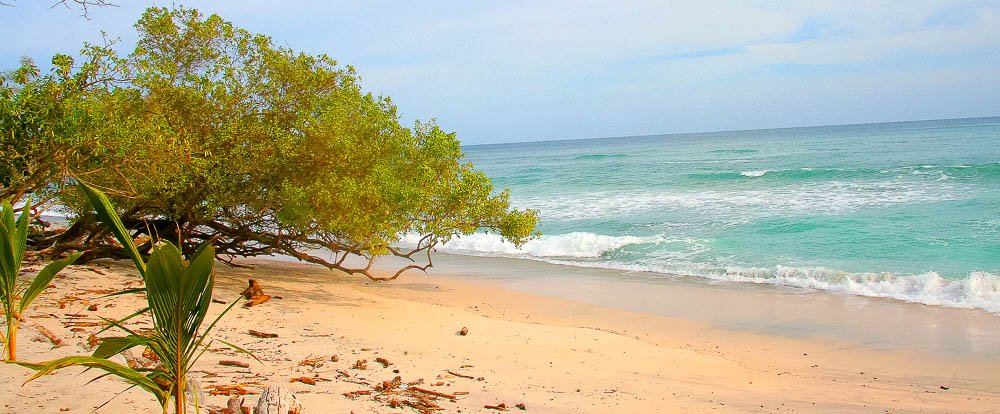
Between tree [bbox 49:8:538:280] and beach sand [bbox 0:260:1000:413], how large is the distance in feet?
3.97

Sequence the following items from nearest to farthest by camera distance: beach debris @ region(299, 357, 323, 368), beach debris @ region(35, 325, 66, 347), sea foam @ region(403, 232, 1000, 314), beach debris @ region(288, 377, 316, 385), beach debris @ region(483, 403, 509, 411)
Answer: beach debris @ region(35, 325, 66, 347)
beach debris @ region(483, 403, 509, 411)
beach debris @ region(288, 377, 316, 385)
beach debris @ region(299, 357, 323, 368)
sea foam @ region(403, 232, 1000, 314)

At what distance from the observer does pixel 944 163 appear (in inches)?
1309

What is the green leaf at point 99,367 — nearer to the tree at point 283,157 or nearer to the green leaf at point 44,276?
the green leaf at point 44,276

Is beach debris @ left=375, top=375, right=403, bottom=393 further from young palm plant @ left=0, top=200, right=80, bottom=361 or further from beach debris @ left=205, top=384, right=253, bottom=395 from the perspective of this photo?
young palm plant @ left=0, top=200, right=80, bottom=361

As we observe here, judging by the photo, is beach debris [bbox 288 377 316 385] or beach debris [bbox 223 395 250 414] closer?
beach debris [bbox 223 395 250 414]

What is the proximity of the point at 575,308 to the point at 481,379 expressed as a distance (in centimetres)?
489

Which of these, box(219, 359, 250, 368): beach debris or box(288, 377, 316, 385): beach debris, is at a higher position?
box(219, 359, 250, 368): beach debris

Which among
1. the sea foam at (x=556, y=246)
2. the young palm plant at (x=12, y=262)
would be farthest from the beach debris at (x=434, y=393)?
the sea foam at (x=556, y=246)

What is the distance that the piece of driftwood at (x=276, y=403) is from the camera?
4160 mm

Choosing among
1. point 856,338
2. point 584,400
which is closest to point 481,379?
point 584,400

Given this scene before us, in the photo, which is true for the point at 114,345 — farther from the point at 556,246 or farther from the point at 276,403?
the point at 556,246

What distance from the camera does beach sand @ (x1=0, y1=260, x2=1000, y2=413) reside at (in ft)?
18.5

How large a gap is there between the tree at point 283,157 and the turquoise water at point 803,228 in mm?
5369

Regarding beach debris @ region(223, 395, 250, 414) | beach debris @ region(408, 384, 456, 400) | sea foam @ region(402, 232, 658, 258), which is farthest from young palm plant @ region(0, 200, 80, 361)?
sea foam @ region(402, 232, 658, 258)
